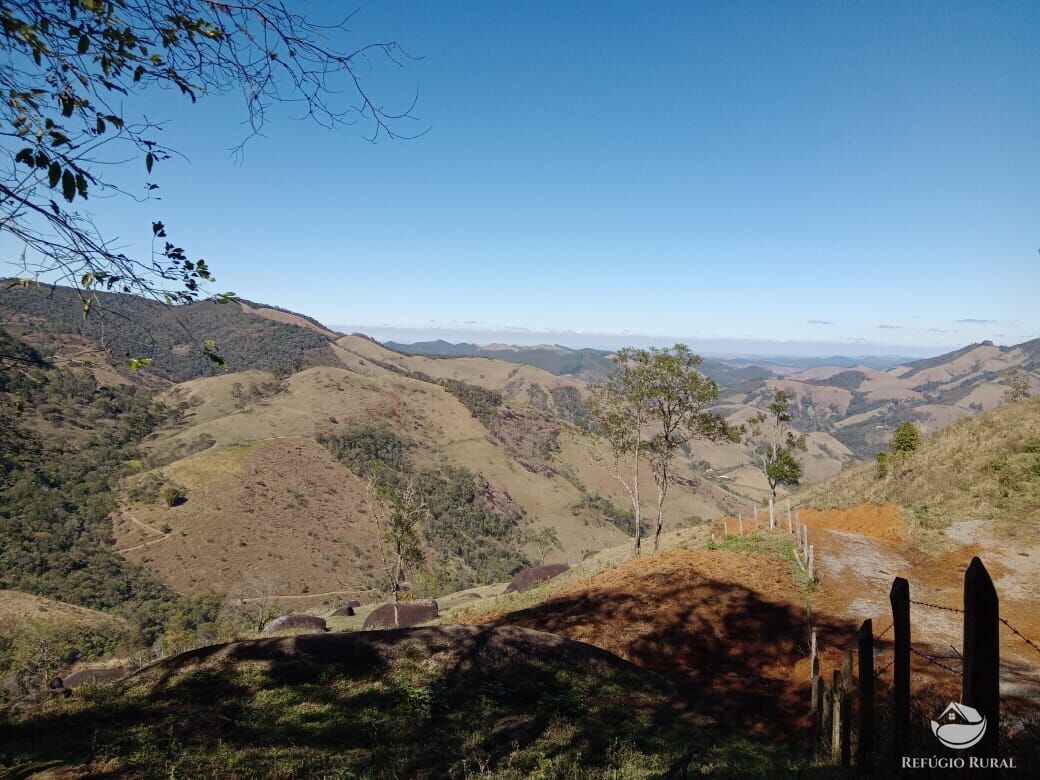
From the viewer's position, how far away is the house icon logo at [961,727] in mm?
3895

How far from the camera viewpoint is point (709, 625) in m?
14.6

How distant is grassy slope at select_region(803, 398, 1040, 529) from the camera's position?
21875mm

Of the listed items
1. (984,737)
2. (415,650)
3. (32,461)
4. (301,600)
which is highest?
(32,461)

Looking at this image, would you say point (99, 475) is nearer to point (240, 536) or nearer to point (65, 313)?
point (240, 536)

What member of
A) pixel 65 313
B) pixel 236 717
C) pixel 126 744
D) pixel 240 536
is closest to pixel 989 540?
pixel 236 717

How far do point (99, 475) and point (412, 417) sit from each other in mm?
78096

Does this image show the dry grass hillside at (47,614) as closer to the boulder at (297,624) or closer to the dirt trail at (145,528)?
the dirt trail at (145,528)

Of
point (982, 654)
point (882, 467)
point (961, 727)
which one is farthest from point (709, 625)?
point (882, 467)

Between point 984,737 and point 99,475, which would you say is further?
point 99,475

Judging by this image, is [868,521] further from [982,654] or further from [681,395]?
[982,654]

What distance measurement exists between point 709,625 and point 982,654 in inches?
462

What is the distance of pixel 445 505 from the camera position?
12375 centimetres

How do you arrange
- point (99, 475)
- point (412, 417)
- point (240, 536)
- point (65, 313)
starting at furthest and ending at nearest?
point (65, 313), point (412, 417), point (99, 475), point (240, 536)

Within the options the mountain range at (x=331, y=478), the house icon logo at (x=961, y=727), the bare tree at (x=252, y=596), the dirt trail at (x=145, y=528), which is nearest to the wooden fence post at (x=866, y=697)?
the house icon logo at (x=961, y=727)
